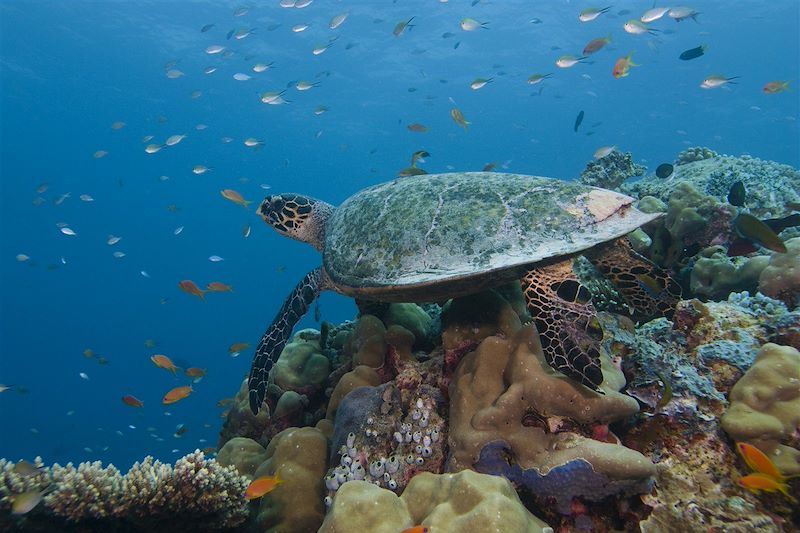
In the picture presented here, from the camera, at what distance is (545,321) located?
3.12 meters

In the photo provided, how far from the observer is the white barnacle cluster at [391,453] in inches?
116

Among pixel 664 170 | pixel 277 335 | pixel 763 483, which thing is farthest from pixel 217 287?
pixel 664 170

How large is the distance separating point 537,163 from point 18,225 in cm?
10452

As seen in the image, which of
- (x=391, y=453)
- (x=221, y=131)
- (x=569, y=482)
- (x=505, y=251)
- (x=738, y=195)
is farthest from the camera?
(x=221, y=131)

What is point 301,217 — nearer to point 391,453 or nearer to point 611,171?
point 391,453

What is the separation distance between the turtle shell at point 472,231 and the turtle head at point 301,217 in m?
1.89

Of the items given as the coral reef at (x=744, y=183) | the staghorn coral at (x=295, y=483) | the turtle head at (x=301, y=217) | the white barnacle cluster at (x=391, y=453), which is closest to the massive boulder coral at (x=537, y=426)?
the white barnacle cluster at (x=391, y=453)

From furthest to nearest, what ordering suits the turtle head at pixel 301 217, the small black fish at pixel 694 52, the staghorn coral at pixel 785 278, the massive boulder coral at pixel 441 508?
the small black fish at pixel 694 52 → the turtle head at pixel 301 217 → the staghorn coral at pixel 785 278 → the massive boulder coral at pixel 441 508

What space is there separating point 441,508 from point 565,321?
5.23ft

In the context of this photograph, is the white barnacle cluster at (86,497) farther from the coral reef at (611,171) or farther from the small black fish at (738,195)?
the coral reef at (611,171)

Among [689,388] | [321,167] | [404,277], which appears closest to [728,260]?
[689,388]

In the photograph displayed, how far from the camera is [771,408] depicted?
100.0 inches

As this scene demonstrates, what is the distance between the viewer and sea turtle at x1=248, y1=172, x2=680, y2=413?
10.5 feet

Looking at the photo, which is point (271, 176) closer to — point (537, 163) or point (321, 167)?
point (321, 167)
